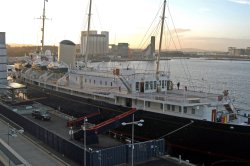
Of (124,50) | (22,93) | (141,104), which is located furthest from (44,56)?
(124,50)

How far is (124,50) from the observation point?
141250 millimetres

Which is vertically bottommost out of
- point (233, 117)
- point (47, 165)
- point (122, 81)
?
point (47, 165)

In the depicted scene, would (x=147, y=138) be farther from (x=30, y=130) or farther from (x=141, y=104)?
(x=30, y=130)

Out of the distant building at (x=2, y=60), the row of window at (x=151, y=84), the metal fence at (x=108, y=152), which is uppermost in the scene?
the distant building at (x=2, y=60)

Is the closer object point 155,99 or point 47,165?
point 47,165

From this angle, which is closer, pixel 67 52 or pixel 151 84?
pixel 151 84

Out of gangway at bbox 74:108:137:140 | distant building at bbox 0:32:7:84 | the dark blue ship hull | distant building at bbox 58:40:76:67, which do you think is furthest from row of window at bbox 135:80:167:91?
distant building at bbox 58:40:76:67

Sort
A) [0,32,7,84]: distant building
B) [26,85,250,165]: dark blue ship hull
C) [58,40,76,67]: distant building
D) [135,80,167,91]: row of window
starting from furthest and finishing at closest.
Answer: [58,40,76,67]: distant building
[0,32,7,84]: distant building
[135,80,167,91]: row of window
[26,85,250,165]: dark blue ship hull

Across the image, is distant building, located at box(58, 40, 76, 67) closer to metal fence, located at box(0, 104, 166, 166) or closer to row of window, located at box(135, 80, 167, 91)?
row of window, located at box(135, 80, 167, 91)

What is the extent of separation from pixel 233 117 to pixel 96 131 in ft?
40.4

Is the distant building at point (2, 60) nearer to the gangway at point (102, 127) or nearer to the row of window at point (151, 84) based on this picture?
the row of window at point (151, 84)

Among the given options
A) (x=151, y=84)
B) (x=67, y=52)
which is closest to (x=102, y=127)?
(x=151, y=84)

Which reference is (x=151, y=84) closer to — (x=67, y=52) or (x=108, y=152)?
(x=108, y=152)

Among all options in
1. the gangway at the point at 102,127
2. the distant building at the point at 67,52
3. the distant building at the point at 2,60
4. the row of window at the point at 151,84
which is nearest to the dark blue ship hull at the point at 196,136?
the gangway at the point at 102,127
